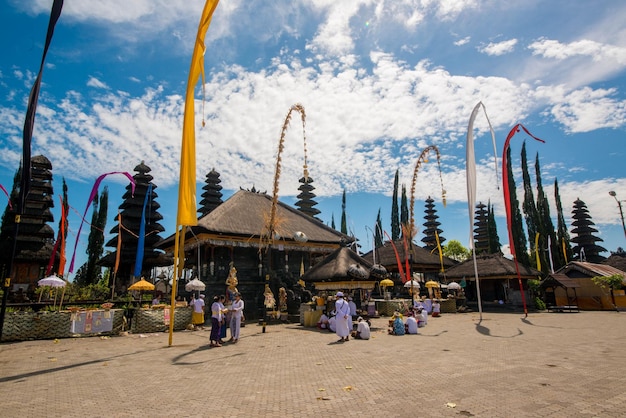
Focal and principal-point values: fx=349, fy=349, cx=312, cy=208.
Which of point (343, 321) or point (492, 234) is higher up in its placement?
point (492, 234)

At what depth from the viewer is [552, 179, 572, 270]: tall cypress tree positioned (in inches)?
1657

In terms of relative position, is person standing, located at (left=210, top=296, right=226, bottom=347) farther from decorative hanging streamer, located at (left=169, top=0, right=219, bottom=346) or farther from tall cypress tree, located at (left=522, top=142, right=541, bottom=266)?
tall cypress tree, located at (left=522, top=142, right=541, bottom=266)

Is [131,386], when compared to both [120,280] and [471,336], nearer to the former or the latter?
[471,336]

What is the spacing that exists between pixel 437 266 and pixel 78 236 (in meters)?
31.0

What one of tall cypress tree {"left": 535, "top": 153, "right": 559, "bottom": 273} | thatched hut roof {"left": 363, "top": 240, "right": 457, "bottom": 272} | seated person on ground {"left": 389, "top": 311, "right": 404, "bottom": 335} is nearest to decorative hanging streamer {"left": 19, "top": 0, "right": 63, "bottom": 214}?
seated person on ground {"left": 389, "top": 311, "right": 404, "bottom": 335}

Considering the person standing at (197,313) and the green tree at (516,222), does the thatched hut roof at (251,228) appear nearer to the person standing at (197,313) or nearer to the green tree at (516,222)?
the person standing at (197,313)

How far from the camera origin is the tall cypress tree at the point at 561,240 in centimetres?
4209

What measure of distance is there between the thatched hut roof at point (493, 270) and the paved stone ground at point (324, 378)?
17081 mm

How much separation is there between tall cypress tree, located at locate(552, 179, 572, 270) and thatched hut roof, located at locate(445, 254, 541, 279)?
15174 millimetres

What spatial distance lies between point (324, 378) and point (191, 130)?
9.43 m

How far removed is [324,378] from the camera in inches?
272

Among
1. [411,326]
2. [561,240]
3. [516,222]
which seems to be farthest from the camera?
[561,240]

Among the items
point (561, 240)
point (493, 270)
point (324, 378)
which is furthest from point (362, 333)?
point (561, 240)

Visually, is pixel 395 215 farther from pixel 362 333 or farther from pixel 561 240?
pixel 362 333
